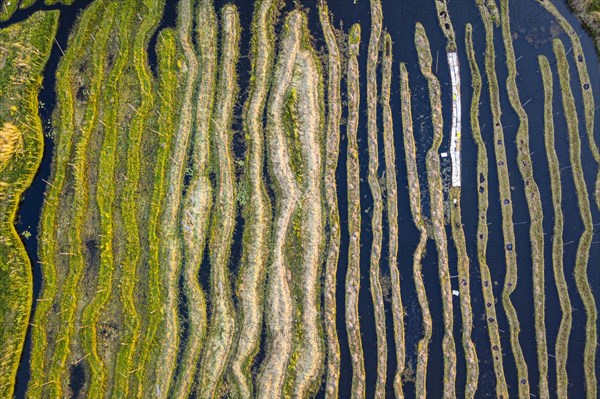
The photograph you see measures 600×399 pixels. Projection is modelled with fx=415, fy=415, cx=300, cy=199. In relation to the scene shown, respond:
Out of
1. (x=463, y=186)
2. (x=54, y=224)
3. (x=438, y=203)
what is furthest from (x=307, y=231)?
(x=54, y=224)

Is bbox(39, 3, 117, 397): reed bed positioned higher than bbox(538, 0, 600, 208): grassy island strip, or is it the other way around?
bbox(538, 0, 600, 208): grassy island strip

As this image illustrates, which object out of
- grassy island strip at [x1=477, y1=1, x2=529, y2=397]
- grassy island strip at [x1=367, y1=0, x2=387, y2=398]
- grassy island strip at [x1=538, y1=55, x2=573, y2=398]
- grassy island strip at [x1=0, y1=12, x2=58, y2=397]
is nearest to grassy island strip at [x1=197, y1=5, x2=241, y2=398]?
grassy island strip at [x1=367, y1=0, x2=387, y2=398]

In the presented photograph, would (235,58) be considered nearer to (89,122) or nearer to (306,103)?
(306,103)

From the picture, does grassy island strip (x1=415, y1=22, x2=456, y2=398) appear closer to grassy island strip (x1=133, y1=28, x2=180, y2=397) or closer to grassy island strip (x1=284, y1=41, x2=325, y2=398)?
grassy island strip (x1=284, y1=41, x2=325, y2=398)


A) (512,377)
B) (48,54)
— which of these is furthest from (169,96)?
(512,377)

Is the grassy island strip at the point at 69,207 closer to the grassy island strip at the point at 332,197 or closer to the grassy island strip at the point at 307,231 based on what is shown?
the grassy island strip at the point at 307,231

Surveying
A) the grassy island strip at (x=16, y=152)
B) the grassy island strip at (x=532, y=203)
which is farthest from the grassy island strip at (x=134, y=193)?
the grassy island strip at (x=532, y=203)
